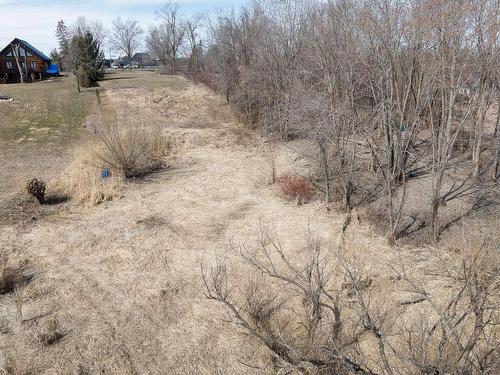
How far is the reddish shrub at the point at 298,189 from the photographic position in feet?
35.0

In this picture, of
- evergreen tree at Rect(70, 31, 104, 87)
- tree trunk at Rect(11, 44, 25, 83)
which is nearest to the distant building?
tree trunk at Rect(11, 44, 25, 83)

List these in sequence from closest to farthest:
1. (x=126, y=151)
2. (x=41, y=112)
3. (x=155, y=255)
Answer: (x=155, y=255) < (x=126, y=151) < (x=41, y=112)

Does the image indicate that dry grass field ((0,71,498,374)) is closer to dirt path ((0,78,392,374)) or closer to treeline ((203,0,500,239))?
dirt path ((0,78,392,374))

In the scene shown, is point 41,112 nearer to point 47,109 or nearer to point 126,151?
point 47,109

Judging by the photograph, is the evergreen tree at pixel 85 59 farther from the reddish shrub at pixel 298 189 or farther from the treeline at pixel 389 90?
the reddish shrub at pixel 298 189

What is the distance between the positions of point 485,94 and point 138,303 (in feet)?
33.7

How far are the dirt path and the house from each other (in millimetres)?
27367

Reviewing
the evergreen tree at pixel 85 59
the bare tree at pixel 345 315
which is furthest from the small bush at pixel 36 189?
the evergreen tree at pixel 85 59

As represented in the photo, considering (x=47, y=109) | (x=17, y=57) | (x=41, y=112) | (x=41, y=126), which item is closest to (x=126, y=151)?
(x=41, y=126)

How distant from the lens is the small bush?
10414mm

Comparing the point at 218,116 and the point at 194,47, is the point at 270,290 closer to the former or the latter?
the point at 218,116

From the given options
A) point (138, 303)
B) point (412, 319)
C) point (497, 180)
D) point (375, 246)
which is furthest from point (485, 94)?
point (138, 303)

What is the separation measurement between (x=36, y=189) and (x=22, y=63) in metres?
29.3

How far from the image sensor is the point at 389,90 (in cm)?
934
